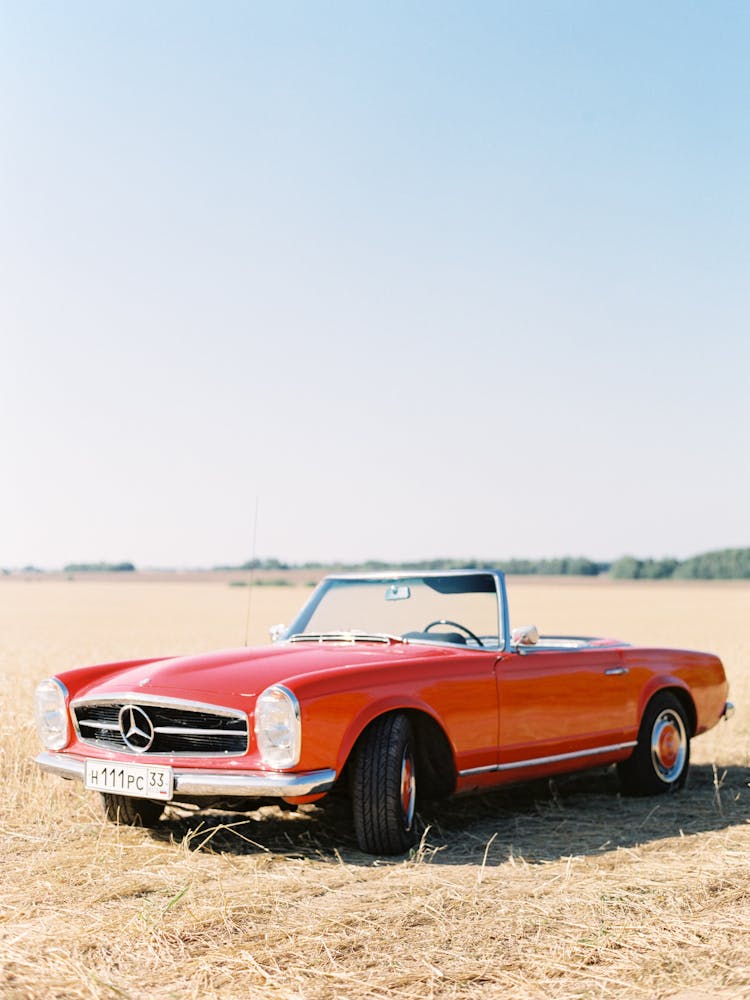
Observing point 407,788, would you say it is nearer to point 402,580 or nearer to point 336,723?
point 336,723

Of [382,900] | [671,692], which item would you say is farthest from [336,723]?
[671,692]

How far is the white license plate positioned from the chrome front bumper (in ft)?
0.18

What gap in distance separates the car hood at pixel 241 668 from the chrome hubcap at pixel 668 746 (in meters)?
1.86

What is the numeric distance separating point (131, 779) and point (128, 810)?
0.70 m

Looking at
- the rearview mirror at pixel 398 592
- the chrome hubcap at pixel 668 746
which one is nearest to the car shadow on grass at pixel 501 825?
the chrome hubcap at pixel 668 746

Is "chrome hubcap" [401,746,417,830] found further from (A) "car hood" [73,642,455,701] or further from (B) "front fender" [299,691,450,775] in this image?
(A) "car hood" [73,642,455,701]

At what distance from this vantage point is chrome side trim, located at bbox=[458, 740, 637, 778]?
606cm

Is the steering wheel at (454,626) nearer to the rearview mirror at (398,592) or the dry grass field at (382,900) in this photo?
the rearview mirror at (398,592)

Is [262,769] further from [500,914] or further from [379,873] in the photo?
[500,914]

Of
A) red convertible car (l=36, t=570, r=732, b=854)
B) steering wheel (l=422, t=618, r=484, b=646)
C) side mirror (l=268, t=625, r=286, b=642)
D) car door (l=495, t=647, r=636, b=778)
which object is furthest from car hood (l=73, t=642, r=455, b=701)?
side mirror (l=268, t=625, r=286, b=642)

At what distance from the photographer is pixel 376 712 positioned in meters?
5.42

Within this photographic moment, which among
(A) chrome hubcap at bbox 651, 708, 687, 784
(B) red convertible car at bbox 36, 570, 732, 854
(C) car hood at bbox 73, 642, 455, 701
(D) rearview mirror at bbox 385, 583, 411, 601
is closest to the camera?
(B) red convertible car at bbox 36, 570, 732, 854

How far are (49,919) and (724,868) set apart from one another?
281cm

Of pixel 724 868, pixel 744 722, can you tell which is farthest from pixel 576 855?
pixel 744 722
